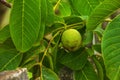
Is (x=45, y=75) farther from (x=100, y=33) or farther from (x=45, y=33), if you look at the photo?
(x=100, y=33)

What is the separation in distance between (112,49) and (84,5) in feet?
1.10

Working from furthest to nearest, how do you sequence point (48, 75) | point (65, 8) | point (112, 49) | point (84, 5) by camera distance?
point (65, 8), point (84, 5), point (48, 75), point (112, 49)

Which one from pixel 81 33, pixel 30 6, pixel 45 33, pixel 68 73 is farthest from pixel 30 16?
pixel 68 73

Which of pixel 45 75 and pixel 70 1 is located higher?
pixel 70 1

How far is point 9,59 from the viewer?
6.05 feet

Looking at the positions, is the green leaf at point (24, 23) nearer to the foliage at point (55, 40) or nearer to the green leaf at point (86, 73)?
the foliage at point (55, 40)

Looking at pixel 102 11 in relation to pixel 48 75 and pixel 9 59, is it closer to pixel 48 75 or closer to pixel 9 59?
pixel 48 75

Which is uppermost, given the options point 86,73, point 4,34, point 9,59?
point 4,34

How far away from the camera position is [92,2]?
190cm

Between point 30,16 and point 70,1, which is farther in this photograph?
point 70,1

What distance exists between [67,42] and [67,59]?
0.13 metres

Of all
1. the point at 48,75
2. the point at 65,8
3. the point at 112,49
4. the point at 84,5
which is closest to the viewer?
the point at 112,49

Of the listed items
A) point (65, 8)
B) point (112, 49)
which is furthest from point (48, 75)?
point (65, 8)

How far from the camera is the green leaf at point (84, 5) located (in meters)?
1.90
